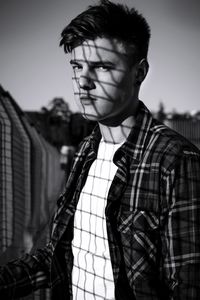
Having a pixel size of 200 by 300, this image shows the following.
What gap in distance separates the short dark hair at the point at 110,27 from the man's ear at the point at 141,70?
0.02m

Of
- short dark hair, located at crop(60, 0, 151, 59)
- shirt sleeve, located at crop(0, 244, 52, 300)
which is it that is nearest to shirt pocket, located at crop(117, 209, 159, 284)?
shirt sleeve, located at crop(0, 244, 52, 300)

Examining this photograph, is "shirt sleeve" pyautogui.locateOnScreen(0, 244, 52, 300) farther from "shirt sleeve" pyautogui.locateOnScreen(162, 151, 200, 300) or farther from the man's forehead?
the man's forehead

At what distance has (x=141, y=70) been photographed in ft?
4.60

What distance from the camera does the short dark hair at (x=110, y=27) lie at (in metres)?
1.29

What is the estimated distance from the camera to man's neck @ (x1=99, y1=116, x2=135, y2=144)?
140 cm

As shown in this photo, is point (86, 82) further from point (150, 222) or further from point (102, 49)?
point (150, 222)

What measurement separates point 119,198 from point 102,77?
46 cm

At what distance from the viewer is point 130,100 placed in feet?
4.48

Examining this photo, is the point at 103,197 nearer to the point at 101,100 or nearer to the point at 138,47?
the point at 101,100

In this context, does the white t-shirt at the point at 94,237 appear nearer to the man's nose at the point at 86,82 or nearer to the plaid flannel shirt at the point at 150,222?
the plaid flannel shirt at the point at 150,222

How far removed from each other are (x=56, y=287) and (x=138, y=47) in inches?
43.0

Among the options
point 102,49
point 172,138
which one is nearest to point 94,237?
point 172,138

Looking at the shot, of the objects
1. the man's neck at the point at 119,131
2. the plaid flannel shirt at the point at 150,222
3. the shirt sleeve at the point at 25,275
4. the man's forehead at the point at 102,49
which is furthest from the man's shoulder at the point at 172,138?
the shirt sleeve at the point at 25,275

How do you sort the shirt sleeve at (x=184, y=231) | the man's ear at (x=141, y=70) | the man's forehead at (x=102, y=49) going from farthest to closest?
the man's ear at (x=141, y=70), the man's forehead at (x=102, y=49), the shirt sleeve at (x=184, y=231)
